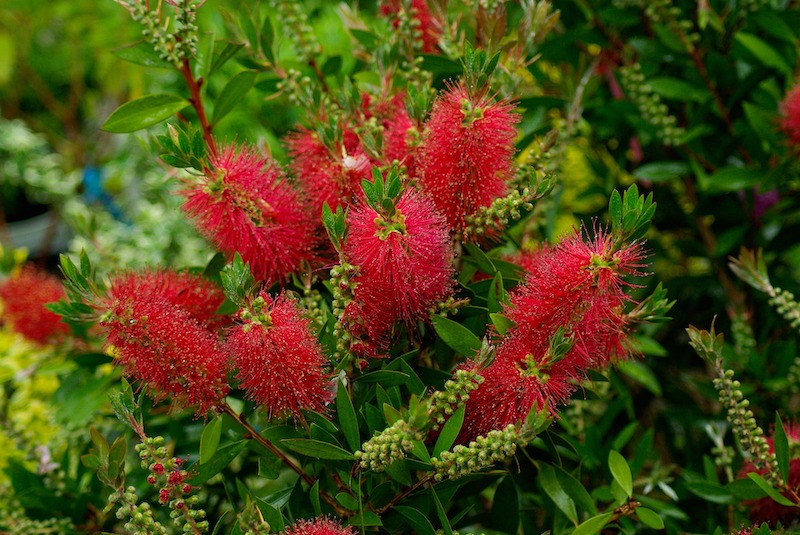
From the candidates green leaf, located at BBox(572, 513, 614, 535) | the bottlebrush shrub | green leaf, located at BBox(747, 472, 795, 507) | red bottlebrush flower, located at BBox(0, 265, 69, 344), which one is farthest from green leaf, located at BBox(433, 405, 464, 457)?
red bottlebrush flower, located at BBox(0, 265, 69, 344)

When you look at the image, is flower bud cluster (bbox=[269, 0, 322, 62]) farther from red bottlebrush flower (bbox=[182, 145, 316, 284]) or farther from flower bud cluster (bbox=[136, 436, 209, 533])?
flower bud cluster (bbox=[136, 436, 209, 533])

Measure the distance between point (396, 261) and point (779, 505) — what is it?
38cm

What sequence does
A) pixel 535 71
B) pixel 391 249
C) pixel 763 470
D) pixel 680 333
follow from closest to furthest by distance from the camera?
pixel 391 249
pixel 763 470
pixel 535 71
pixel 680 333

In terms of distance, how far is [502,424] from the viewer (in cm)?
48

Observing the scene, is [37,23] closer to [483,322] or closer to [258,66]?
[258,66]

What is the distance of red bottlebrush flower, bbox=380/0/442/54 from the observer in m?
0.67

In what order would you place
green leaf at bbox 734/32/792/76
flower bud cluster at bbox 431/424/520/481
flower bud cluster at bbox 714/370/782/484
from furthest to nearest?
green leaf at bbox 734/32/792/76 → flower bud cluster at bbox 714/370/782/484 → flower bud cluster at bbox 431/424/520/481

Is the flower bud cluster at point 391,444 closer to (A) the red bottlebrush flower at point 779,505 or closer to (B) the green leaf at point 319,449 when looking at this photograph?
(B) the green leaf at point 319,449

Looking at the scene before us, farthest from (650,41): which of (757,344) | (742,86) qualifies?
(757,344)

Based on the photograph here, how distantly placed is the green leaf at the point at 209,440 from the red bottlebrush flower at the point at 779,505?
0.40 metres

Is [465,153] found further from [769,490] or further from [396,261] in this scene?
[769,490]

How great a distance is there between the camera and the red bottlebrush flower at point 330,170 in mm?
549

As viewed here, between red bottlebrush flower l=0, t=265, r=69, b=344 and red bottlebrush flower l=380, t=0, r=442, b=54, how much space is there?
0.43 meters

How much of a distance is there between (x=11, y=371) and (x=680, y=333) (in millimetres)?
824
